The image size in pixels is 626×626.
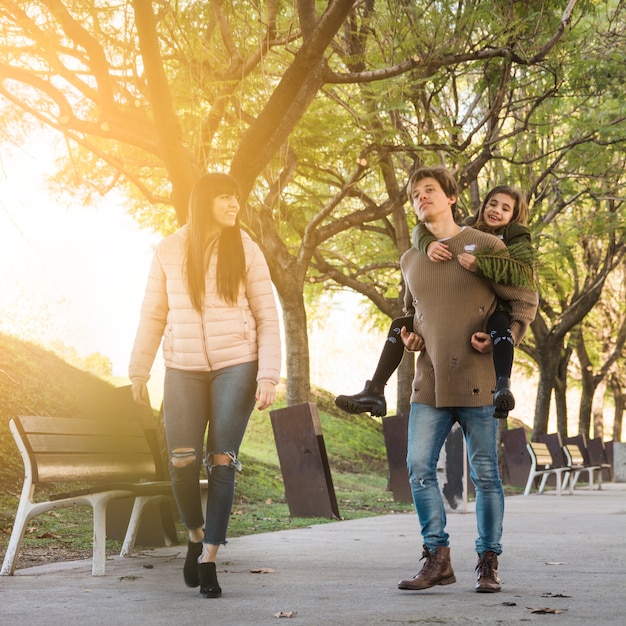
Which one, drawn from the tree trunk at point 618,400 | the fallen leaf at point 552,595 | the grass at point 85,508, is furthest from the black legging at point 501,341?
the tree trunk at point 618,400

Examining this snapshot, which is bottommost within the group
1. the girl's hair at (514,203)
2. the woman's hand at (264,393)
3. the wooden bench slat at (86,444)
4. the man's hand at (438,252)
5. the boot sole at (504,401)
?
the wooden bench slat at (86,444)

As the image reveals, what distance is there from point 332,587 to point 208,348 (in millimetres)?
1478

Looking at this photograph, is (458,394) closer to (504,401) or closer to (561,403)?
(504,401)

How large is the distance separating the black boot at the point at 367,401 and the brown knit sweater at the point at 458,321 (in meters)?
0.22

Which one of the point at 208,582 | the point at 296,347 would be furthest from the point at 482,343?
the point at 296,347

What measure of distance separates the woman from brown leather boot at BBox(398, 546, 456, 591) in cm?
102

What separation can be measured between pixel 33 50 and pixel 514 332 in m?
7.48

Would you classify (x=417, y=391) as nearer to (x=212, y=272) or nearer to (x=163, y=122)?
(x=212, y=272)

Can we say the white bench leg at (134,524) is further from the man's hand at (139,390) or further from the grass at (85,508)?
the man's hand at (139,390)

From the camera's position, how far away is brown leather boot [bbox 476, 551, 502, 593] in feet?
17.1

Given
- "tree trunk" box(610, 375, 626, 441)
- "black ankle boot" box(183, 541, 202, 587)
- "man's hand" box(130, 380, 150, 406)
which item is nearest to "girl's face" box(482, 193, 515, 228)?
"man's hand" box(130, 380, 150, 406)

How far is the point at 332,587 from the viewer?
556 cm

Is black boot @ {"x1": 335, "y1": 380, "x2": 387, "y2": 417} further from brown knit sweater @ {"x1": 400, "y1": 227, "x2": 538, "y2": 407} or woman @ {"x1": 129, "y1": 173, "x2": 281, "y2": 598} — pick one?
woman @ {"x1": 129, "y1": 173, "x2": 281, "y2": 598}

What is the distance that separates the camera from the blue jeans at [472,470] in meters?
5.27
